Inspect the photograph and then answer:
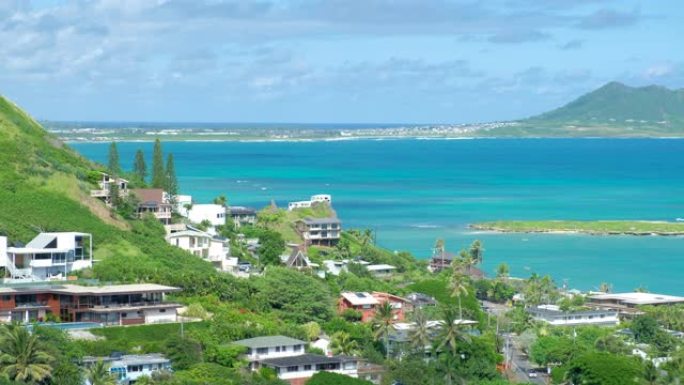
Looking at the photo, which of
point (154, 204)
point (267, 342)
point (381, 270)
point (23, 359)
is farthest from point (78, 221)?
point (23, 359)

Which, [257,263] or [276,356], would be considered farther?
[257,263]

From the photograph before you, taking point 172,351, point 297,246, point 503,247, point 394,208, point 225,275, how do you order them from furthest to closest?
1. point 394,208
2. point 503,247
3. point 297,246
4. point 225,275
5. point 172,351

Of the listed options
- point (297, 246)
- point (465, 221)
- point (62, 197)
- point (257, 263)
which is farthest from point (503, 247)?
point (62, 197)

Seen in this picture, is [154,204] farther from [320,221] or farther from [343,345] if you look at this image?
[343,345]

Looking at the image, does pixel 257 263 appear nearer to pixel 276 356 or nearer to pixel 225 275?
pixel 225 275

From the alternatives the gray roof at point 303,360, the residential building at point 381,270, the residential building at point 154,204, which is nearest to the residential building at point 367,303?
the gray roof at point 303,360

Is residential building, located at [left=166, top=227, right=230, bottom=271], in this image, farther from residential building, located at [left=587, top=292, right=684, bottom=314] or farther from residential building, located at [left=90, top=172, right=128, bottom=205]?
residential building, located at [left=587, top=292, right=684, bottom=314]

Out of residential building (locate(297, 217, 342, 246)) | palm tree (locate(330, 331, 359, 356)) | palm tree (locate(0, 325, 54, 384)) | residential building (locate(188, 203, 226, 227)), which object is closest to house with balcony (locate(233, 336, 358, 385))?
palm tree (locate(330, 331, 359, 356))
